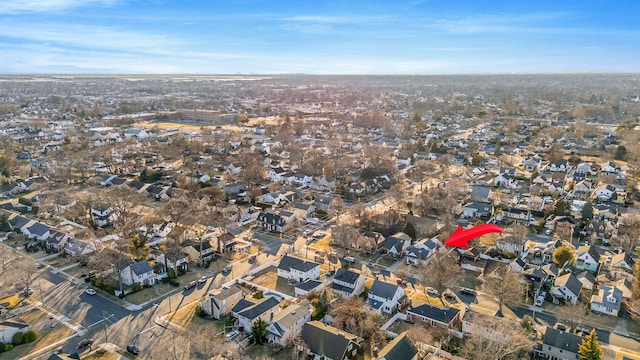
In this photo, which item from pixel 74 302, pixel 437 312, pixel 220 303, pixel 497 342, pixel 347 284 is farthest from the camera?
pixel 347 284

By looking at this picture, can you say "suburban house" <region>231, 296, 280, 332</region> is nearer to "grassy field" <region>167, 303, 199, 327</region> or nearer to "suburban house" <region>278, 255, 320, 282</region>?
"grassy field" <region>167, 303, 199, 327</region>

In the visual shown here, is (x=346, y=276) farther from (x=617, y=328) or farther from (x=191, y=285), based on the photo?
(x=617, y=328)

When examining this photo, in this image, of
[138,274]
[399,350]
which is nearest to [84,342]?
[138,274]

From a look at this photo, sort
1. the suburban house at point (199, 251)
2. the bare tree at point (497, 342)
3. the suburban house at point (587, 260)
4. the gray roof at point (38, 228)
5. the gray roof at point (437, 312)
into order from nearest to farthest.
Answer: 1. the bare tree at point (497, 342)
2. the gray roof at point (437, 312)
3. the suburban house at point (587, 260)
4. the suburban house at point (199, 251)
5. the gray roof at point (38, 228)

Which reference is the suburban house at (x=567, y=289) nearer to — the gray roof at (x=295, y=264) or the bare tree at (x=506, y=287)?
the bare tree at (x=506, y=287)

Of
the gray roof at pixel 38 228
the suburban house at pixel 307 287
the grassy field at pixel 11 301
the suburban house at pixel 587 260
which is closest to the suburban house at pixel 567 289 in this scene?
the suburban house at pixel 587 260

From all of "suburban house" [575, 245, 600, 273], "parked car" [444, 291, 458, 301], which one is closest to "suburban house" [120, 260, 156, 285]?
"parked car" [444, 291, 458, 301]
